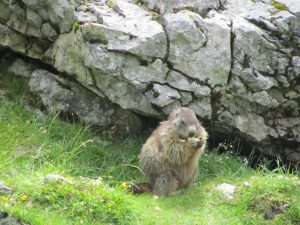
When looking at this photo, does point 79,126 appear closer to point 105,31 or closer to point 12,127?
point 12,127

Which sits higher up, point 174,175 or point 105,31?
point 105,31

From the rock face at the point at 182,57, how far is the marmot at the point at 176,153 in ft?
2.25

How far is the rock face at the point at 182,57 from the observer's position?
9.35 m

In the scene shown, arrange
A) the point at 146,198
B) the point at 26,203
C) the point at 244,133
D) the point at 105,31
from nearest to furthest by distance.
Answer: the point at 26,203, the point at 146,198, the point at 105,31, the point at 244,133

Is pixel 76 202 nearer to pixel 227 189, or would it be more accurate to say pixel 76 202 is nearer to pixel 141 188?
pixel 141 188

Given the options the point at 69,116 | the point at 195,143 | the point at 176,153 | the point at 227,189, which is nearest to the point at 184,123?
the point at 195,143

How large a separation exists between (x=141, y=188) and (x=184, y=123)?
3.78ft

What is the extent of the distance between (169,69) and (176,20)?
786 mm

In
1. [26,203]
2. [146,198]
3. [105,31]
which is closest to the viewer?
[26,203]

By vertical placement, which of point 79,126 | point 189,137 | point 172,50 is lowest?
point 79,126

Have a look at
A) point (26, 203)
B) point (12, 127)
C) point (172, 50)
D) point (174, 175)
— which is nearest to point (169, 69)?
point (172, 50)

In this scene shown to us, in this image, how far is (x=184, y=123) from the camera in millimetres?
8828

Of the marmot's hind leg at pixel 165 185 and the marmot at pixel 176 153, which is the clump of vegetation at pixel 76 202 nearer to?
the marmot's hind leg at pixel 165 185

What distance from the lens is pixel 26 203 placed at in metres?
6.87
